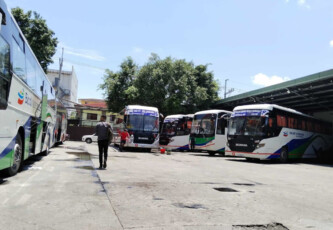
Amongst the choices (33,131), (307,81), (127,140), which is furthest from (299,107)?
(33,131)

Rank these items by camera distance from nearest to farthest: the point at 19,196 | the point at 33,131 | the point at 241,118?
the point at 19,196
the point at 33,131
the point at 241,118

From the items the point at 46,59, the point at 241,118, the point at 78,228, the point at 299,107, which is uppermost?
the point at 46,59

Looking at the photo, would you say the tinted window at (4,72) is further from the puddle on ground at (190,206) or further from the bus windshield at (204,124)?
the bus windshield at (204,124)

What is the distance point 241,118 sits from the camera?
1736 centimetres

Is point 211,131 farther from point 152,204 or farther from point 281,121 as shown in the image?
point 152,204

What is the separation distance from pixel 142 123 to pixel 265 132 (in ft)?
26.6

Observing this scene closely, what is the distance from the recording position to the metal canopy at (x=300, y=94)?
20003 millimetres

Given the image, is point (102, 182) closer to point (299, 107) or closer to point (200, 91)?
point (200, 91)

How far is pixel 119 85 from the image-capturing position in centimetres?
3366

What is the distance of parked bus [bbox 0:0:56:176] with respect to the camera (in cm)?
602

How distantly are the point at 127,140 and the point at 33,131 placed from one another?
36.3 feet

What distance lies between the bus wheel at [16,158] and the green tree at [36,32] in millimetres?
20029

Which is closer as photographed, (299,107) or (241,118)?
(241,118)

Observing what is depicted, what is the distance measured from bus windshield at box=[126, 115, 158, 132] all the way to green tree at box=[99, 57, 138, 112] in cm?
1179
